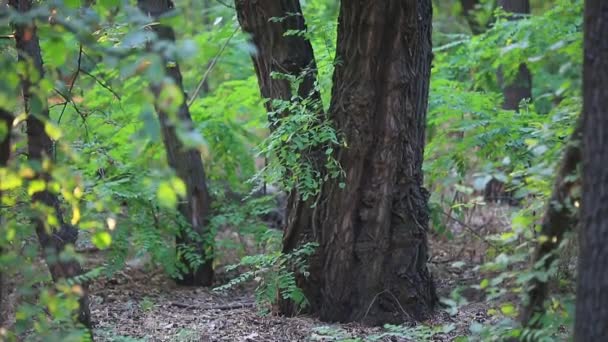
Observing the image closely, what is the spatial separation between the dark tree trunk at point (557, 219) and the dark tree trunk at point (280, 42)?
2988 mm

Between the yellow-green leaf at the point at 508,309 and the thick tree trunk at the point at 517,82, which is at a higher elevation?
the thick tree trunk at the point at 517,82

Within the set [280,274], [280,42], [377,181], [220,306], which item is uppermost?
[280,42]

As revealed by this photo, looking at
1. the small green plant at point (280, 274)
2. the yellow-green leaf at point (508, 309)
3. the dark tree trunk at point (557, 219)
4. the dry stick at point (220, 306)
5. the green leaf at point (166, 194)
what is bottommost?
the dry stick at point (220, 306)

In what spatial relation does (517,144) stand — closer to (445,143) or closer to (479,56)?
(445,143)

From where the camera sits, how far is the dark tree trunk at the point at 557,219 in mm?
3596

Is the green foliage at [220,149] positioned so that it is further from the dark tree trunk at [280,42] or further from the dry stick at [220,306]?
the dry stick at [220,306]

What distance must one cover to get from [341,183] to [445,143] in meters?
2.91

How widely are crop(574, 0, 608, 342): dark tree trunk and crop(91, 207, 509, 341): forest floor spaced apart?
102cm

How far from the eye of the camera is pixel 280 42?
646 centimetres

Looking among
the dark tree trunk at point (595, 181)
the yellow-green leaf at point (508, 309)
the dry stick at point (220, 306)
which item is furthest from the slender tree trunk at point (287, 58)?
the dark tree trunk at point (595, 181)

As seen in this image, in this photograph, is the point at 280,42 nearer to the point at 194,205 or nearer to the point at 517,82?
the point at 194,205

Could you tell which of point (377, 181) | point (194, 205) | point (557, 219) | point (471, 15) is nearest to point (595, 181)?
point (557, 219)

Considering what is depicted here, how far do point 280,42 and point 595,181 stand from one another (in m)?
3.70

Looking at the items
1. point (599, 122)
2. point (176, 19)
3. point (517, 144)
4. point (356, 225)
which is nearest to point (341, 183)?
point (356, 225)
